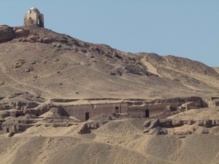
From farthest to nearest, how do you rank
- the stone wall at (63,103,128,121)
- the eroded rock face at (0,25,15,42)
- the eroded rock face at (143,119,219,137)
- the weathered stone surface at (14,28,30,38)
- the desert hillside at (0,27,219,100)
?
the eroded rock face at (0,25,15,42) → the weathered stone surface at (14,28,30,38) → the desert hillside at (0,27,219,100) → the stone wall at (63,103,128,121) → the eroded rock face at (143,119,219,137)

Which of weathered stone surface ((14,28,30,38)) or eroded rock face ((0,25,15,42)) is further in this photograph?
eroded rock face ((0,25,15,42))

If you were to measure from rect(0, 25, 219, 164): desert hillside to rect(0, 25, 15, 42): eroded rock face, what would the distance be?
9cm

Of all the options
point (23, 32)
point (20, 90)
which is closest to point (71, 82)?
point (20, 90)

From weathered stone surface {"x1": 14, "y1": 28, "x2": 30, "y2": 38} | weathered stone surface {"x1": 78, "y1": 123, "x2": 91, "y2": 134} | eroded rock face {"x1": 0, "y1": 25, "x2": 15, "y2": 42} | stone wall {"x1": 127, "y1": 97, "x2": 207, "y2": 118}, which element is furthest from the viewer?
eroded rock face {"x1": 0, "y1": 25, "x2": 15, "y2": 42}

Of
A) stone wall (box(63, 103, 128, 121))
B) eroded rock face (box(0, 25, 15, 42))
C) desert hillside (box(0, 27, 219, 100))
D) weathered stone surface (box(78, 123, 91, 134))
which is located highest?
eroded rock face (box(0, 25, 15, 42))

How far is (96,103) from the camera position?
65688mm

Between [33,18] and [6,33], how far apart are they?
8.72ft

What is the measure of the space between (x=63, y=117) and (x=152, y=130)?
911 cm

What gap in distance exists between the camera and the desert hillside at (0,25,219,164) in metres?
54.7

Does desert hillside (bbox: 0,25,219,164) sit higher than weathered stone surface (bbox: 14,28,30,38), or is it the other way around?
weathered stone surface (bbox: 14,28,30,38)

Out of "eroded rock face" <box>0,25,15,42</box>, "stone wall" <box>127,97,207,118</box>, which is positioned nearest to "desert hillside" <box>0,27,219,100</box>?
"eroded rock face" <box>0,25,15,42</box>

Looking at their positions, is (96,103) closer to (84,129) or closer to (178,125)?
(84,129)

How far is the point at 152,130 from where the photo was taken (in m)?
56.7

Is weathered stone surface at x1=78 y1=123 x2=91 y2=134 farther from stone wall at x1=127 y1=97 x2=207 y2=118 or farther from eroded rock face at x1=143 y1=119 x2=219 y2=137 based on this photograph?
stone wall at x1=127 y1=97 x2=207 y2=118
